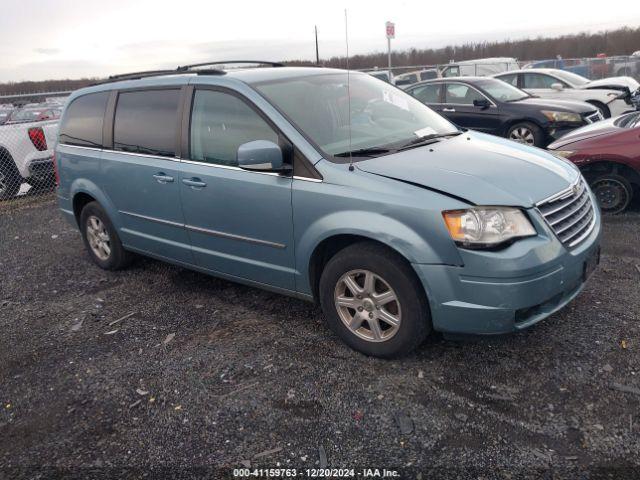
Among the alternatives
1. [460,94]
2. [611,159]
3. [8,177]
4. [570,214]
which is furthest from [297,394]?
[460,94]

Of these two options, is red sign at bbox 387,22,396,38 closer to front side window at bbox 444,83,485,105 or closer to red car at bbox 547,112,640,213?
front side window at bbox 444,83,485,105

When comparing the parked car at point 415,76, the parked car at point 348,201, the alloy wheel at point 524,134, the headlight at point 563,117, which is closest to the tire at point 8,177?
the parked car at point 348,201

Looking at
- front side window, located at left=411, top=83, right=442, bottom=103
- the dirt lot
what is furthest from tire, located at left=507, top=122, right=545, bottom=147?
the dirt lot

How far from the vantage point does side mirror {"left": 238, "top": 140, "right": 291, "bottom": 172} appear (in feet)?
10.8

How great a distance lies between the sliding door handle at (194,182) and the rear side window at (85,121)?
1.37 m

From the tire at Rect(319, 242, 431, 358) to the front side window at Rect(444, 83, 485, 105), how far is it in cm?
747

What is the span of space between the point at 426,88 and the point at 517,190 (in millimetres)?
8135

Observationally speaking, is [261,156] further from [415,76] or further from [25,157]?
[415,76]

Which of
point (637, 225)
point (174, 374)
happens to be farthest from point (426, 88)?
point (174, 374)

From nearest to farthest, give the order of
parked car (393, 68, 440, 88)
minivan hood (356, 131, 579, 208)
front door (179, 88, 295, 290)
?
minivan hood (356, 131, 579, 208), front door (179, 88, 295, 290), parked car (393, 68, 440, 88)

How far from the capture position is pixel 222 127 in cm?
384

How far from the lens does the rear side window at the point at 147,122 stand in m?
4.16

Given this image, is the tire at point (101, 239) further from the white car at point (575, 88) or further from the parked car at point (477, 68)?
the parked car at point (477, 68)

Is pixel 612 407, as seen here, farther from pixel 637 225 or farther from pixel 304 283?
pixel 637 225
